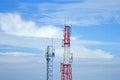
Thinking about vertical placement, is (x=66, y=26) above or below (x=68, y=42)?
above

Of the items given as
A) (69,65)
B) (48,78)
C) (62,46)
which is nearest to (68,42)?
(62,46)

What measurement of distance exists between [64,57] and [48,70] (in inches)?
190

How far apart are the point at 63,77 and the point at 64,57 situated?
4.44 meters

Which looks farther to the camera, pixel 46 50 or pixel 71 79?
pixel 46 50

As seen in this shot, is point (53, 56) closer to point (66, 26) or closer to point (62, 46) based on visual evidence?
point (62, 46)

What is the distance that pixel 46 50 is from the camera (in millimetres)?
57906

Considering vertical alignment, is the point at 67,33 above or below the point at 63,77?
above

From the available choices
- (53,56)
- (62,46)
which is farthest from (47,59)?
(62,46)

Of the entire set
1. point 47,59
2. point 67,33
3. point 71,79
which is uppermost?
point 67,33

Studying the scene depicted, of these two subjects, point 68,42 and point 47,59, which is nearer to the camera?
point 68,42

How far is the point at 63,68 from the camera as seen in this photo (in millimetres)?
54531

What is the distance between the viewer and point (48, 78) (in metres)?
55.3

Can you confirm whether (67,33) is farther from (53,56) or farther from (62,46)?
(53,56)

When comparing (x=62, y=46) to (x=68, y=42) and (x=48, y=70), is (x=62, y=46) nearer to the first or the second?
(x=68, y=42)
